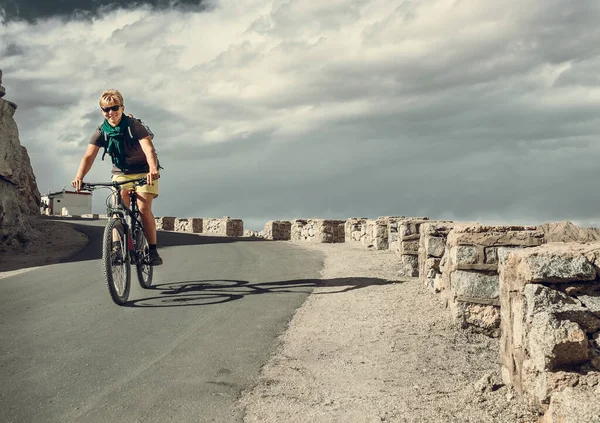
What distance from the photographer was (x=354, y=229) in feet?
64.6

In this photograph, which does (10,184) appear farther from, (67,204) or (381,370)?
(67,204)

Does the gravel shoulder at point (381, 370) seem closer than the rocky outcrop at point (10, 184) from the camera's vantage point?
Yes

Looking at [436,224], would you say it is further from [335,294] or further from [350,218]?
[350,218]

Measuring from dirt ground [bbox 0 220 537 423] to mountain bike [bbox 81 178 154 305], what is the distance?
2.43 metres

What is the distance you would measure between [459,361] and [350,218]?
1600 centimetres

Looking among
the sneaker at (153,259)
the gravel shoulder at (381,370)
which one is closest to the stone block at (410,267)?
the gravel shoulder at (381,370)

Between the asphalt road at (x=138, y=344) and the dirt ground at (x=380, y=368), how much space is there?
11.4 inches

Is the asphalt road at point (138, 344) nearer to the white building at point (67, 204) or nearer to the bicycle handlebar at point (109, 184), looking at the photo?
the bicycle handlebar at point (109, 184)

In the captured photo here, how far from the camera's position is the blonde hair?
6906 millimetres

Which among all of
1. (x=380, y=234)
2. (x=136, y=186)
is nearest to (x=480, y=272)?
(x=136, y=186)

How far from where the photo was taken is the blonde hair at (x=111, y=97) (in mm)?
6906

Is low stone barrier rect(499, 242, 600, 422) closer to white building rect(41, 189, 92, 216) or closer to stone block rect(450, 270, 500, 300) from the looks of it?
stone block rect(450, 270, 500, 300)

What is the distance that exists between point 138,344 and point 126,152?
3.31 m

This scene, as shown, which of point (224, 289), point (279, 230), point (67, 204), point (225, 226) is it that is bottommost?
point (224, 289)
